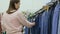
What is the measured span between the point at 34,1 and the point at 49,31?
2516mm

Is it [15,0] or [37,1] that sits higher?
[15,0]

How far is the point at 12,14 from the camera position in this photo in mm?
2355

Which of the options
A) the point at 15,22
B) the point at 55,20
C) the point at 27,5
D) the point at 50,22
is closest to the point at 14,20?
the point at 15,22

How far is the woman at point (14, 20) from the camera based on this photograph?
2.32 meters

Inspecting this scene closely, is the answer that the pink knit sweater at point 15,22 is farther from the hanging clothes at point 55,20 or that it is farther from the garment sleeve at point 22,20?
the hanging clothes at point 55,20

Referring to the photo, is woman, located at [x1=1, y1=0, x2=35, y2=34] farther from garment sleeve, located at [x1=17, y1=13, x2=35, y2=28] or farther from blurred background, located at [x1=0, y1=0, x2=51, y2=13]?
blurred background, located at [x1=0, y1=0, x2=51, y2=13]

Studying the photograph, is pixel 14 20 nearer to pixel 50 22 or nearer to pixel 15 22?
pixel 15 22

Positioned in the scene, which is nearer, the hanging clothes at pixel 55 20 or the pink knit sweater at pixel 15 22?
the hanging clothes at pixel 55 20

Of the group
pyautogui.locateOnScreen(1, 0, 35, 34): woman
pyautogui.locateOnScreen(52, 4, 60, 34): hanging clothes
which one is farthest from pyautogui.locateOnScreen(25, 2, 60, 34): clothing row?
pyautogui.locateOnScreen(1, 0, 35, 34): woman

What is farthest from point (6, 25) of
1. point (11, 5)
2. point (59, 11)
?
point (59, 11)

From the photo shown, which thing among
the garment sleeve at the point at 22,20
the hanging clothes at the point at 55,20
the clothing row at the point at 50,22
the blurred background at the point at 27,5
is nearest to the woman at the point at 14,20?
the garment sleeve at the point at 22,20

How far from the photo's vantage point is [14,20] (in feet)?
7.72

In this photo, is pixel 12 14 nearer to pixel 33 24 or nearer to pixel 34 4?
pixel 33 24

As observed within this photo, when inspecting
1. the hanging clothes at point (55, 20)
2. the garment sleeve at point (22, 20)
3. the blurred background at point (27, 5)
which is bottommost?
the blurred background at point (27, 5)
